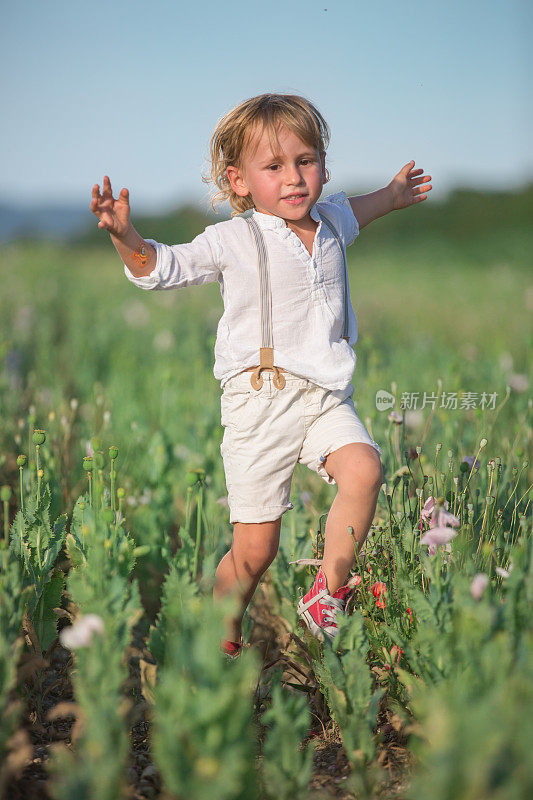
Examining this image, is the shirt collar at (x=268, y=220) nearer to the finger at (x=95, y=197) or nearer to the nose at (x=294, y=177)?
the nose at (x=294, y=177)

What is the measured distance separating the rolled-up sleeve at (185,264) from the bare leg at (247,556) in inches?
30.0

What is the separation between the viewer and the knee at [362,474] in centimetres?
223

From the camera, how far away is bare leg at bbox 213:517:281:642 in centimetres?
240

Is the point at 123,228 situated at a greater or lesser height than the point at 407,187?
lesser

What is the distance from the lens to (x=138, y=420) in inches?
161

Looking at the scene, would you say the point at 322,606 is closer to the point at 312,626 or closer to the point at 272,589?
A: the point at 312,626

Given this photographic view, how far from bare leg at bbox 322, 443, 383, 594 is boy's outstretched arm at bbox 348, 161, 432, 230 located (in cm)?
91

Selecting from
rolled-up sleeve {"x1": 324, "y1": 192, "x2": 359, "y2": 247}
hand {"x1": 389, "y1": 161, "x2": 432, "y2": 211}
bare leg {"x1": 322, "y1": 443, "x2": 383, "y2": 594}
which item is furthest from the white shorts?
hand {"x1": 389, "y1": 161, "x2": 432, "y2": 211}

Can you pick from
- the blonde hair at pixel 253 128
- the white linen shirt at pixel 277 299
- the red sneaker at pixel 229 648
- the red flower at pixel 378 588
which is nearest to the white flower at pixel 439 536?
the red flower at pixel 378 588

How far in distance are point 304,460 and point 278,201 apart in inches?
31.4

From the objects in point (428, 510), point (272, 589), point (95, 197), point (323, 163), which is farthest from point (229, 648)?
point (323, 163)

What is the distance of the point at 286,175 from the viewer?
2350mm

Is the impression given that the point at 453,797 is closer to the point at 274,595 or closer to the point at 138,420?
the point at 274,595

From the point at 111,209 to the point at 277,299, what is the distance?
21.8 inches
